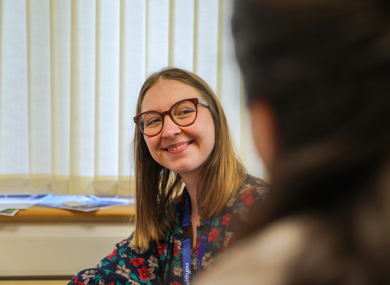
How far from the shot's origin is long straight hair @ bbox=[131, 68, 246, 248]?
1.23 metres

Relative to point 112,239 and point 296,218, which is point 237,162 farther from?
point 296,218

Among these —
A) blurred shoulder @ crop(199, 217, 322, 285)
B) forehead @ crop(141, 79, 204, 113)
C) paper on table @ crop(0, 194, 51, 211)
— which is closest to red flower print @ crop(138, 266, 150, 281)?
forehead @ crop(141, 79, 204, 113)

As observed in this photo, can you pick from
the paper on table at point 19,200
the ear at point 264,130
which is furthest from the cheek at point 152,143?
the ear at point 264,130

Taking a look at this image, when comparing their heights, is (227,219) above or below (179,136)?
below

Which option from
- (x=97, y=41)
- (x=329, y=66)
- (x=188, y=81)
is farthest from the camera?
(x=97, y=41)

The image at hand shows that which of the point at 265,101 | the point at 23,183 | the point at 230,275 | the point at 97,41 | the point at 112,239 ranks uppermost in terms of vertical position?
the point at 97,41

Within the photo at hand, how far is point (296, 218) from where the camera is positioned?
0.23m

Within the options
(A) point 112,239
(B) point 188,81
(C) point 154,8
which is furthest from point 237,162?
(C) point 154,8

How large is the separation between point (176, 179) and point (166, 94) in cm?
39

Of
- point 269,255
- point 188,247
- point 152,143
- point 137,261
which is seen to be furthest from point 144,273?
point 269,255

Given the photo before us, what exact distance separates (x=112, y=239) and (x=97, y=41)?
100cm

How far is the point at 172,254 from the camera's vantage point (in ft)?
4.38

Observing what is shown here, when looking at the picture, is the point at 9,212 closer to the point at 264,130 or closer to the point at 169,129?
the point at 169,129

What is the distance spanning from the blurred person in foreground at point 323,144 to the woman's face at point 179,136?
97 cm
